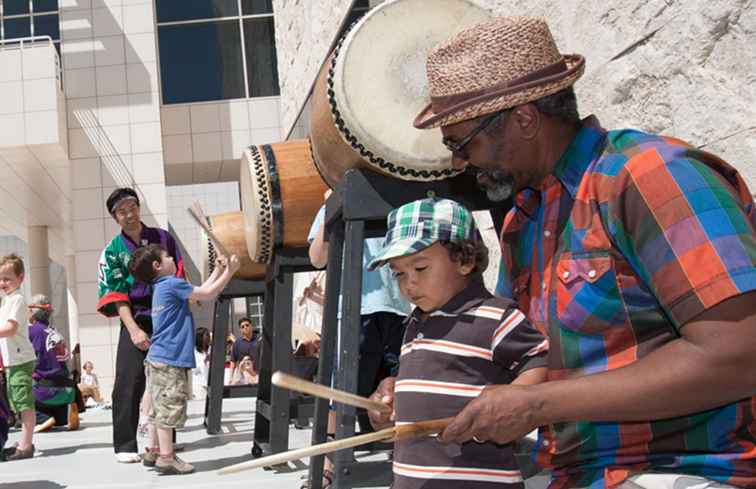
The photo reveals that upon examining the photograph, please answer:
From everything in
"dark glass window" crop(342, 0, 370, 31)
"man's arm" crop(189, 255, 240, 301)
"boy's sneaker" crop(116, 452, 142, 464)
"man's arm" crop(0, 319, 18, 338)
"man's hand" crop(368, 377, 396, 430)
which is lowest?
"boy's sneaker" crop(116, 452, 142, 464)

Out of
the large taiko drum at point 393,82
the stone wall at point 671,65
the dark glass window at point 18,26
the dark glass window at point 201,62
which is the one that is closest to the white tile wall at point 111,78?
the dark glass window at point 201,62

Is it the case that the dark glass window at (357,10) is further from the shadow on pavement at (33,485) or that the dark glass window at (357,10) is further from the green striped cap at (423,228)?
the green striped cap at (423,228)

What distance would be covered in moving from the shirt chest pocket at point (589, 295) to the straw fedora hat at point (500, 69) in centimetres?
28

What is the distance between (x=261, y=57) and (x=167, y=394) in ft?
40.1

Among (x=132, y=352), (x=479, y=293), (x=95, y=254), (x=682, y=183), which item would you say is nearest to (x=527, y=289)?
(x=479, y=293)

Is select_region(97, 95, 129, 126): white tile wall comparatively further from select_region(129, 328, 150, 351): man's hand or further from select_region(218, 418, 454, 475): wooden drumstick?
select_region(218, 418, 454, 475): wooden drumstick

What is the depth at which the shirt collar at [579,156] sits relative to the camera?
146 centimetres

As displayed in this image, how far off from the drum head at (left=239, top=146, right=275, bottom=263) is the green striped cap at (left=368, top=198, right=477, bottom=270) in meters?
2.23

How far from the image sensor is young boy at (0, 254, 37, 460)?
214 inches

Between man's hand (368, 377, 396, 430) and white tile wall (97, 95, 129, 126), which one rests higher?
white tile wall (97, 95, 129, 126)

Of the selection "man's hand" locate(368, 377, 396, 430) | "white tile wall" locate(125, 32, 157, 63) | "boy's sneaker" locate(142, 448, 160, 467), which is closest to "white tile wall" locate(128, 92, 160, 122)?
"white tile wall" locate(125, 32, 157, 63)

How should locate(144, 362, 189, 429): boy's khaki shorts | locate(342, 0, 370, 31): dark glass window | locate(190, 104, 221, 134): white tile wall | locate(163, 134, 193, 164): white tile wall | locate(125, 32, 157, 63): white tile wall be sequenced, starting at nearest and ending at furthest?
locate(144, 362, 189, 429): boy's khaki shorts
locate(342, 0, 370, 31): dark glass window
locate(125, 32, 157, 63): white tile wall
locate(163, 134, 193, 164): white tile wall
locate(190, 104, 221, 134): white tile wall

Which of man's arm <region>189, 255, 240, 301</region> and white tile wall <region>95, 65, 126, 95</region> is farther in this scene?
white tile wall <region>95, 65, 126, 95</region>

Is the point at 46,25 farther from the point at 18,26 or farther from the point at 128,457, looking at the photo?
the point at 128,457
